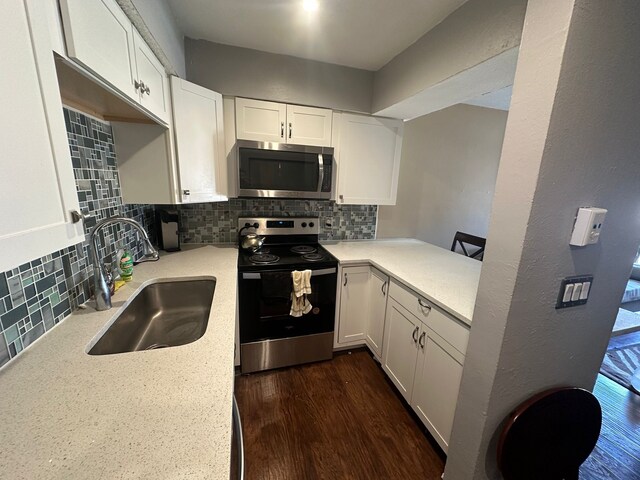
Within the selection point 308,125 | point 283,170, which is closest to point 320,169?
point 283,170

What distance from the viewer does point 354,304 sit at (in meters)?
2.12

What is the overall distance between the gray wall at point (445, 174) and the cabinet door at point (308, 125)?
3.31ft

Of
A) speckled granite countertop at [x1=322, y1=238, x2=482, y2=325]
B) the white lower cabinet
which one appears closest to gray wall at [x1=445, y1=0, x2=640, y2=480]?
the white lower cabinet

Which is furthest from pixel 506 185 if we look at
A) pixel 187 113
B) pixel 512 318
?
pixel 187 113

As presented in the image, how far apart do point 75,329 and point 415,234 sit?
9.44 feet

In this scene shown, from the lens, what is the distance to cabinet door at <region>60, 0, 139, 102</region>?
66cm

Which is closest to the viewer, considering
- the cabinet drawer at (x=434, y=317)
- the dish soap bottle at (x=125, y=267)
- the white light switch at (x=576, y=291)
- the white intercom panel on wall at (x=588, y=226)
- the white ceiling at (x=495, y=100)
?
the white intercom panel on wall at (x=588, y=226)

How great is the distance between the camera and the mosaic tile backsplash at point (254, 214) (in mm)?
2180

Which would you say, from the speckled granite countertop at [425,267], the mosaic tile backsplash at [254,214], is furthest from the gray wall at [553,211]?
the mosaic tile backsplash at [254,214]

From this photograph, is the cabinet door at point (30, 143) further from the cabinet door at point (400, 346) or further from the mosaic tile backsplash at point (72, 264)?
the cabinet door at point (400, 346)

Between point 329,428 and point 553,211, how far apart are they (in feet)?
5.35

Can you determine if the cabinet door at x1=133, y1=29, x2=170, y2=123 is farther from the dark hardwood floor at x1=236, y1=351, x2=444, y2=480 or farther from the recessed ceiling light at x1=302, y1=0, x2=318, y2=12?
the dark hardwood floor at x1=236, y1=351, x2=444, y2=480

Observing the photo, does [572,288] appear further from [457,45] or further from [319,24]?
[319,24]

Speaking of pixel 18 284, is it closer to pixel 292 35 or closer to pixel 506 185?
pixel 506 185
